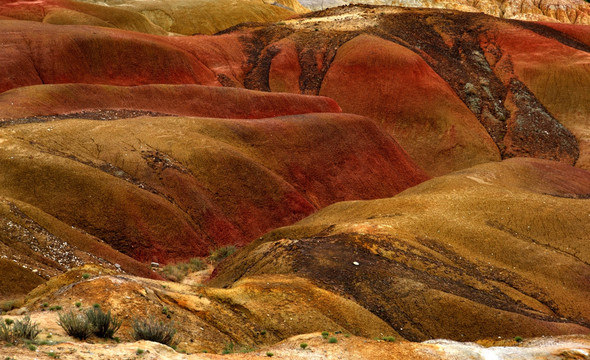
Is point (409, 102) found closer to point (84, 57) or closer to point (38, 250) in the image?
point (84, 57)

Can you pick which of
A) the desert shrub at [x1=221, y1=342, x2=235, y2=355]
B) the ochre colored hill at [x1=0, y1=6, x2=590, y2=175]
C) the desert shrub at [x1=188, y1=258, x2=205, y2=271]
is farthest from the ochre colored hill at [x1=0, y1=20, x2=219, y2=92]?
the desert shrub at [x1=221, y1=342, x2=235, y2=355]

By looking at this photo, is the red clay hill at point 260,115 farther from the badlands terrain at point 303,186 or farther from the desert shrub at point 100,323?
the desert shrub at point 100,323

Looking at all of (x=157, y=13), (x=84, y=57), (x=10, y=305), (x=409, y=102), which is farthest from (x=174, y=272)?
(x=157, y=13)

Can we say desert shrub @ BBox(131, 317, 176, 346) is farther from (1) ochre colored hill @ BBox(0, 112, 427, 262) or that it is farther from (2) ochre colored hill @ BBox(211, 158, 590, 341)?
(1) ochre colored hill @ BBox(0, 112, 427, 262)

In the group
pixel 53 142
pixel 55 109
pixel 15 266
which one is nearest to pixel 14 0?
pixel 55 109

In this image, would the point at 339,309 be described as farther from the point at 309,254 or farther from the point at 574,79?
the point at 574,79

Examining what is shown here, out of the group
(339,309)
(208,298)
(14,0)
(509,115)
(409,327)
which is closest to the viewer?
(208,298)
